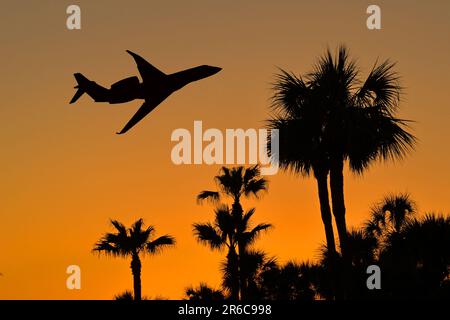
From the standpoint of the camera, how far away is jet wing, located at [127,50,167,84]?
718 inches

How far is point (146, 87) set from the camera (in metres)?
17.8

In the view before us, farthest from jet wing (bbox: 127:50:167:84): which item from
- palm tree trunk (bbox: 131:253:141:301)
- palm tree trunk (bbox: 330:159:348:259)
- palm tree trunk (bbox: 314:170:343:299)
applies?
palm tree trunk (bbox: 131:253:141:301)

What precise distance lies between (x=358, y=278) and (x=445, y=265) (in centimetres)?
318

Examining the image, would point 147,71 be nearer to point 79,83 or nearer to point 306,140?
point 79,83

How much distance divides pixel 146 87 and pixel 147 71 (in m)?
0.86

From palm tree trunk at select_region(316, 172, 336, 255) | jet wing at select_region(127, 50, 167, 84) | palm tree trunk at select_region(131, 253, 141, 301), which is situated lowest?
palm tree trunk at select_region(131, 253, 141, 301)

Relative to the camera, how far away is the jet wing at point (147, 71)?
18.2m

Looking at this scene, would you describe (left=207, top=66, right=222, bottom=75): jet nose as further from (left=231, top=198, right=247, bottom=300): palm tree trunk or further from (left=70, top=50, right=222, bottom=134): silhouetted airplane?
(left=231, top=198, right=247, bottom=300): palm tree trunk

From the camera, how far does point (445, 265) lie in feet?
105

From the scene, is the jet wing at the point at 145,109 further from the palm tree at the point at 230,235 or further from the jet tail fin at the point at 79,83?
the palm tree at the point at 230,235
